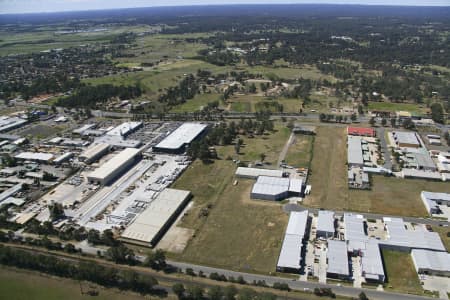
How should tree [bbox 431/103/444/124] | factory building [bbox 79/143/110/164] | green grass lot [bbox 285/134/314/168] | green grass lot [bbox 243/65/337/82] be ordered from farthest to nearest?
green grass lot [bbox 243/65/337/82], tree [bbox 431/103/444/124], factory building [bbox 79/143/110/164], green grass lot [bbox 285/134/314/168]

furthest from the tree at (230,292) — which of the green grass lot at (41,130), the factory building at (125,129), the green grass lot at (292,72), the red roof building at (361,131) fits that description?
the green grass lot at (292,72)

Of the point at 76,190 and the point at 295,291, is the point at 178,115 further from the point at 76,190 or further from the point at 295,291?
the point at 295,291

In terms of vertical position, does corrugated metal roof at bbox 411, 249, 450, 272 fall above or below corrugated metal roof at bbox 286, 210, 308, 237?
below

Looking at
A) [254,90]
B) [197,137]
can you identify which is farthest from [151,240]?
[254,90]

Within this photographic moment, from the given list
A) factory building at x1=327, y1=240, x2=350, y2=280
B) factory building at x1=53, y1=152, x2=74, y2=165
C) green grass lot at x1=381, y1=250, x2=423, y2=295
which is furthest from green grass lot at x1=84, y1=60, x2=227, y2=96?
green grass lot at x1=381, y1=250, x2=423, y2=295

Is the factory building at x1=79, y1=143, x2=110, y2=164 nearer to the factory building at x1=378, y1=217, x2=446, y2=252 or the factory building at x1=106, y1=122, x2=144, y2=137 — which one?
the factory building at x1=106, y1=122, x2=144, y2=137

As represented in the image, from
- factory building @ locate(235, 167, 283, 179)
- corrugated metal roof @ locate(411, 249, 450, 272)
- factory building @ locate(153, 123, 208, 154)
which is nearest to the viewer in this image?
corrugated metal roof @ locate(411, 249, 450, 272)

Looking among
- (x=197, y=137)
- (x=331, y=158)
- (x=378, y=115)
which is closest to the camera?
(x=331, y=158)
